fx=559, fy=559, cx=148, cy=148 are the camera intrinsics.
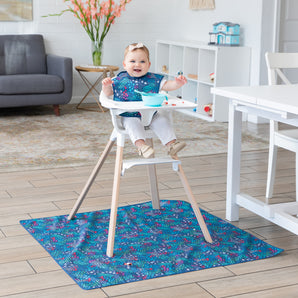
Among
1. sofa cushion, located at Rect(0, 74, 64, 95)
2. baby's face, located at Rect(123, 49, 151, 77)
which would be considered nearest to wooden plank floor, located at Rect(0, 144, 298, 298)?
baby's face, located at Rect(123, 49, 151, 77)

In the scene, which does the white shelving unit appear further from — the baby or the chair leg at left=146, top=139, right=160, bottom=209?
the baby

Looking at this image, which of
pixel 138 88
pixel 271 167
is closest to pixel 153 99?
pixel 138 88

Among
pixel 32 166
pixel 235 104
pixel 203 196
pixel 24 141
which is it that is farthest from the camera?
pixel 24 141

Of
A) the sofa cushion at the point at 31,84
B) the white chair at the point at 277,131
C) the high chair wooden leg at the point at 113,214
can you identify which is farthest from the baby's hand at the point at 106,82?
the sofa cushion at the point at 31,84

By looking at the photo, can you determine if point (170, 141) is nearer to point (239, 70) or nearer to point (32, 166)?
point (32, 166)

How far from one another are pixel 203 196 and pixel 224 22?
283 cm

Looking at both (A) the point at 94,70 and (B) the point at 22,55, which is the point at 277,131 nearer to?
(A) the point at 94,70

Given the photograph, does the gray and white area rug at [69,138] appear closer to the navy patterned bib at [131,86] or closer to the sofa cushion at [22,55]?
the sofa cushion at [22,55]

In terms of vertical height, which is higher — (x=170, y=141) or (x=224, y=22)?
(x=224, y=22)

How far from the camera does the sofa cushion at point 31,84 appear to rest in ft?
17.7

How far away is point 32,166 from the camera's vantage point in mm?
3826

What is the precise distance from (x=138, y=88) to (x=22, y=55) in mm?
3814

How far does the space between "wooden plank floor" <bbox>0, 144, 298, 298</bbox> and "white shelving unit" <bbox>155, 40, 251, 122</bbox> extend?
1349mm

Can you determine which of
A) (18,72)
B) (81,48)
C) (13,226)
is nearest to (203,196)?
(13,226)
